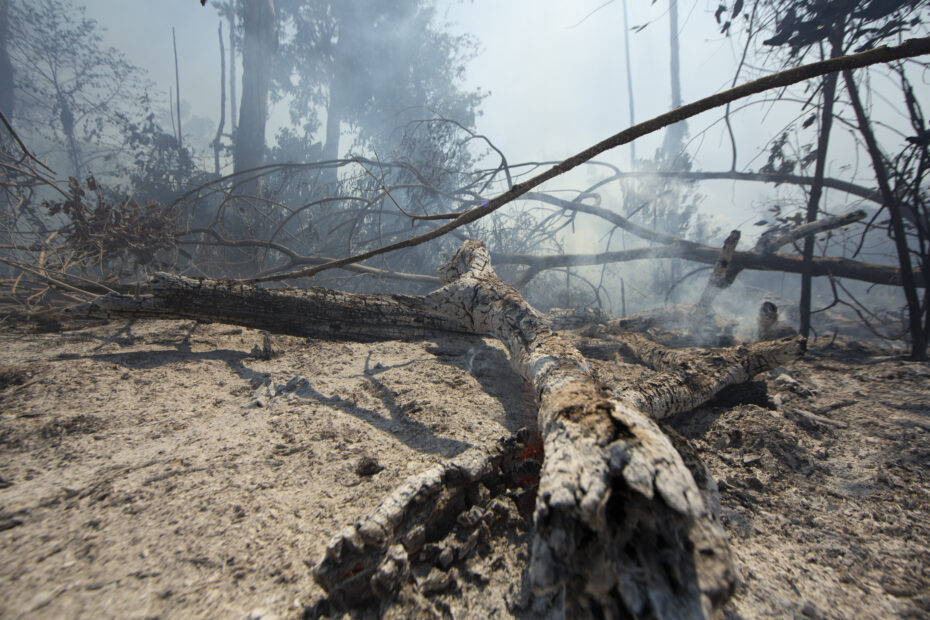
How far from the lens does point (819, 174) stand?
375 cm

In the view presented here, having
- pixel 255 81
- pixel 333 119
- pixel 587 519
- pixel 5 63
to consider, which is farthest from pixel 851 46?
pixel 5 63

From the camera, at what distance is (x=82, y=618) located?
72 cm

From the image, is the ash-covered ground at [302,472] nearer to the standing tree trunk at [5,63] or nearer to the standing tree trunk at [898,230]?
the standing tree trunk at [898,230]

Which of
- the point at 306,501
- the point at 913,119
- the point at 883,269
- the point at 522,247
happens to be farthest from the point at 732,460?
the point at 522,247

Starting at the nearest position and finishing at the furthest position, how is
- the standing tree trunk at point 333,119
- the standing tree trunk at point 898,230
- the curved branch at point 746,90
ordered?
the curved branch at point 746,90 < the standing tree trunk at point 898,230 < the standing tree trunk at point 333,119

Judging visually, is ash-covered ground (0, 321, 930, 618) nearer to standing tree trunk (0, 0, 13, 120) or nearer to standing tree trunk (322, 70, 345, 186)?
standing tree trunk (322, 70, 345, 186)

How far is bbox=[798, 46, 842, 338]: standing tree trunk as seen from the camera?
3648mm

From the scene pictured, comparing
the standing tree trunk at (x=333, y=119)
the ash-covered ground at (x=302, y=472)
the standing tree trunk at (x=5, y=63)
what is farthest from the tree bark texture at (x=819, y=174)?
the standing tree trunk at (x=5, y=63)

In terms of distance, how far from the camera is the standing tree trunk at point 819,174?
365cm

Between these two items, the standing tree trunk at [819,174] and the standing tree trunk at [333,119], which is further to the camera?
the standing tree trunk at [333,119]

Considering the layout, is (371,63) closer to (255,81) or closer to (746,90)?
(255,81)

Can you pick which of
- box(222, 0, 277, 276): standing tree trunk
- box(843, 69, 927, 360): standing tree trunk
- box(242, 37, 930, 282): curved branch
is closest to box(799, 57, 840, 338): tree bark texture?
box(843, 69, 927, 360): standing tree trunk

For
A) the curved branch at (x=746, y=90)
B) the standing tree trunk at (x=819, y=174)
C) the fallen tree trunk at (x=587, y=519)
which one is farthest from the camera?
the standing tree trunk at (x=819, y=174)

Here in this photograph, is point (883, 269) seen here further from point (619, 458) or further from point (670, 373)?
point (619, 458)
